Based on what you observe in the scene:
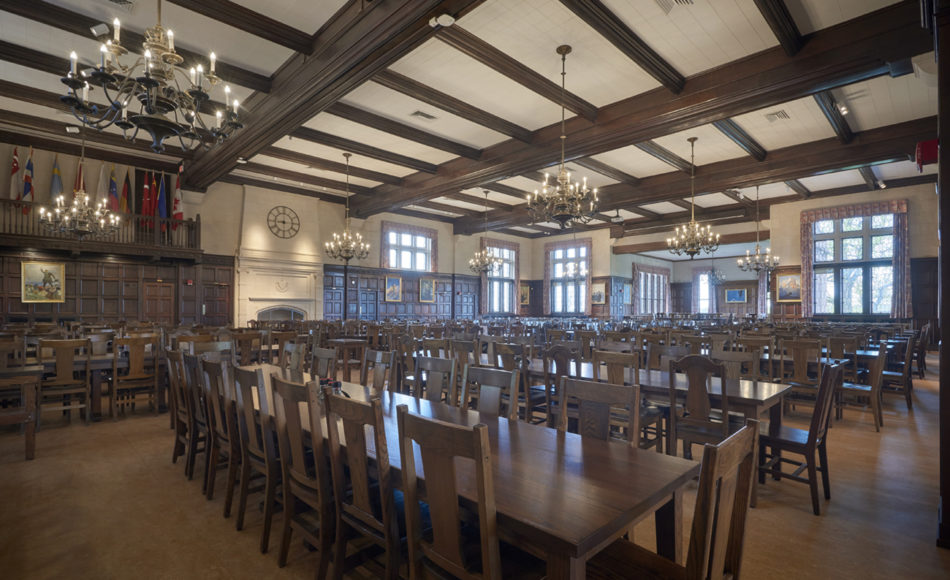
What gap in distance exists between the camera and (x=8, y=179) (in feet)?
30.9

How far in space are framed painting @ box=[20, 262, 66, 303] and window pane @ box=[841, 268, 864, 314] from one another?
2024cm

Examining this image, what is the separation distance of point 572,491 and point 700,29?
6.02 meters

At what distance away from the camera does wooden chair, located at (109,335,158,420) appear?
5266 mm

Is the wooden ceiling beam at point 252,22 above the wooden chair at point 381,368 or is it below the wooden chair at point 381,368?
above

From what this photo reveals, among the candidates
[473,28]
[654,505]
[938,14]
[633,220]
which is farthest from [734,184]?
[654,505]

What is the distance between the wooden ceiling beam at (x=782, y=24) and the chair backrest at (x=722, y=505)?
5427 millimetres

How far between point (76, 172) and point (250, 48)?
7.25 metres

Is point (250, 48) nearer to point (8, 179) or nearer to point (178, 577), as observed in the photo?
point (178, 577)

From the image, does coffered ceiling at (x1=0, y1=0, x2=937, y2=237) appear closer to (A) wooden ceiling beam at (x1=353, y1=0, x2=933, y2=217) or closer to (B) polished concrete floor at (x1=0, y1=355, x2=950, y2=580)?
(A) wooden ceiling beam at (x1=353, y1=0, x2=933, y2=217)

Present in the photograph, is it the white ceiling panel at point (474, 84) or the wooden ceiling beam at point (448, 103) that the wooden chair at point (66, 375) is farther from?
the white ceiling panel at point (474, 84)

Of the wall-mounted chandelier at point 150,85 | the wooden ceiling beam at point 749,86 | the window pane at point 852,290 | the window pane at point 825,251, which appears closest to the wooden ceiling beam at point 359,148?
the wooden ceiling beam at point 749,86

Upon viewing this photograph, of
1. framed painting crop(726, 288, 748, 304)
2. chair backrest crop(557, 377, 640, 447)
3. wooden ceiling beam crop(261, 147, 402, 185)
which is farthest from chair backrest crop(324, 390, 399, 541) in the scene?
framed painting crop(726, 288, 748, 304)

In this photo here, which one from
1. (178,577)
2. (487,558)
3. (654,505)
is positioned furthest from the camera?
(178,577)

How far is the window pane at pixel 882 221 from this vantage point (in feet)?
41.2
